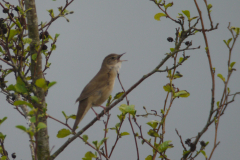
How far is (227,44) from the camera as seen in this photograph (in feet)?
6.27

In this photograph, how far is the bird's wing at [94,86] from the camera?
3.42 meters

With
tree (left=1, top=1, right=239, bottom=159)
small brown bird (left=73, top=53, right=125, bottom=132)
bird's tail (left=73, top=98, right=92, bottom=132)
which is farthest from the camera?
small brown bird (left=73, top=53, right=125, bottom=132)

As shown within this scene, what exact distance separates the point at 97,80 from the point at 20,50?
155 centimetres

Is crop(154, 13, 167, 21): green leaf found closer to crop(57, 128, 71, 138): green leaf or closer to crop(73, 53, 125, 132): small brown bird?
crop(57, 128, 71, 138): green leaf

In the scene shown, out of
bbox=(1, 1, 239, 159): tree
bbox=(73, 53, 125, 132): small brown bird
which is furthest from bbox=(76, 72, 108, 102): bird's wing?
bbox=(1, 1, 239, 159): tree

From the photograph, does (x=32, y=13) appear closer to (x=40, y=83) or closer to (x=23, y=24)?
(x=23, y=24)

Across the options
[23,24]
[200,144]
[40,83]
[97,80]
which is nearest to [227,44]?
[200,144]

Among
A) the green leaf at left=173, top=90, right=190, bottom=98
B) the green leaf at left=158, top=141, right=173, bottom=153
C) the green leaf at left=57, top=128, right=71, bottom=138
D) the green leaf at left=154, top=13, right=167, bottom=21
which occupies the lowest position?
the green leaf at left=158, top=141, right=173, bottom=153

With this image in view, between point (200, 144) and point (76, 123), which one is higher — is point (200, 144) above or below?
below

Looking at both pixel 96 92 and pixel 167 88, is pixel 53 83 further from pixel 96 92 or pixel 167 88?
pixel 96 92

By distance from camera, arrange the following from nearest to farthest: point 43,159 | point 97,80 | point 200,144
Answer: point 200,144, point 43,159, point 97,80

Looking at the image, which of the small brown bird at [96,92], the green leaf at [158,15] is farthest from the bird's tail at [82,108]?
the green leaf at [158,15]

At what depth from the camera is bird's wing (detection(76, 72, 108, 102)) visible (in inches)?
135

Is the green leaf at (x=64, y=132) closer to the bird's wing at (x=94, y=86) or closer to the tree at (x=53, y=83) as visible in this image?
the tree at (x=53, y=83)
